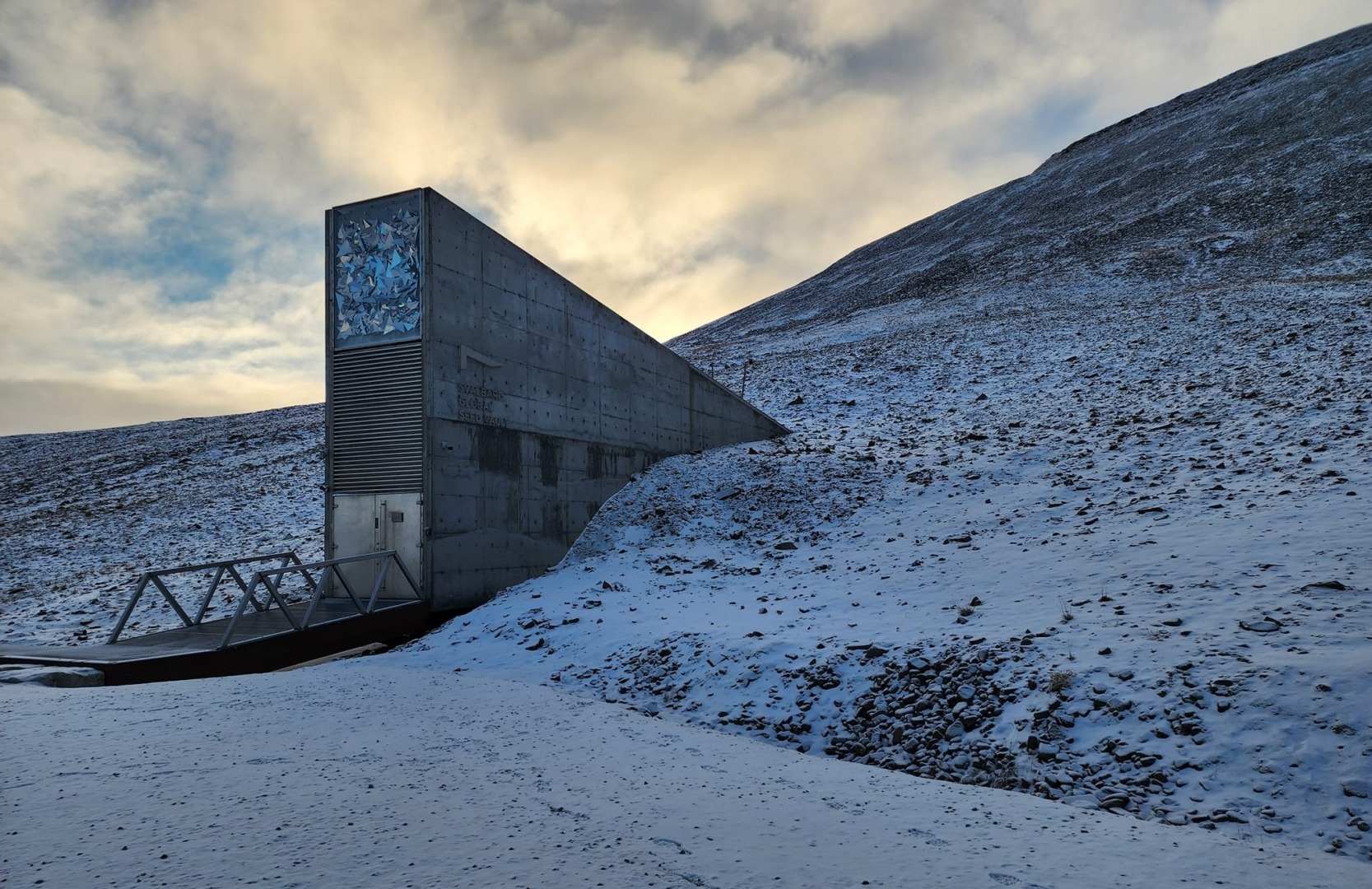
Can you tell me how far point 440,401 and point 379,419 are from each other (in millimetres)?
1281

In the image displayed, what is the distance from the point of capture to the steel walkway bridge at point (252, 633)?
9.12 meters

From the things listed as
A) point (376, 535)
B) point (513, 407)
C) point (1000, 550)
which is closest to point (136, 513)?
point (376, 535)

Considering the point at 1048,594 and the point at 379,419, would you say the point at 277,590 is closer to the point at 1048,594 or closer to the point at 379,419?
the point at 379,419

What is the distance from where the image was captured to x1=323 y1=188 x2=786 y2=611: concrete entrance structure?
42.5 ft

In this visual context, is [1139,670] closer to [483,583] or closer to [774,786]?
[774,786]

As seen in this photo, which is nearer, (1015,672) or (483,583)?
(1015,672)

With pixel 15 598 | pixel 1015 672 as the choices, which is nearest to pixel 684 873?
pixel 1015 672

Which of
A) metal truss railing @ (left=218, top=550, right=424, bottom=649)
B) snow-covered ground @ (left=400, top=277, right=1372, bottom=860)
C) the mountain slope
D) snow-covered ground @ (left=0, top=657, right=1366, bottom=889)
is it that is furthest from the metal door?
the mountain slope

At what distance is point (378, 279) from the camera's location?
1343 cm

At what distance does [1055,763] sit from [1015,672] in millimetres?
1421

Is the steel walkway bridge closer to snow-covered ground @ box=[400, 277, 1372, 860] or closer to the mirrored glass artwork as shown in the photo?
snow-covered ground @ box=[400, 277, 1372, 860]

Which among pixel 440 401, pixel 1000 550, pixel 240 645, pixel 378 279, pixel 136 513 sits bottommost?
pixel 240 645

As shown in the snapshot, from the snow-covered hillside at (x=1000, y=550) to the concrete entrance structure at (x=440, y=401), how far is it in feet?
4.69

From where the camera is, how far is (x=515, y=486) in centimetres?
1480
